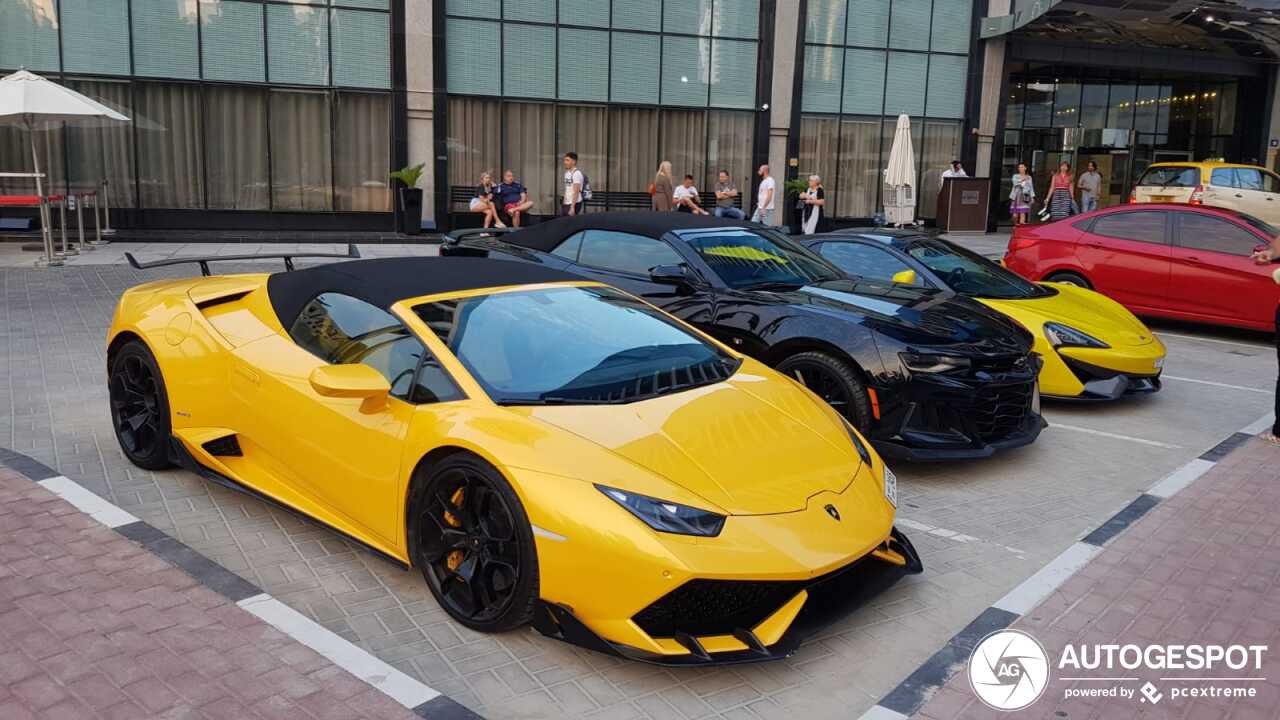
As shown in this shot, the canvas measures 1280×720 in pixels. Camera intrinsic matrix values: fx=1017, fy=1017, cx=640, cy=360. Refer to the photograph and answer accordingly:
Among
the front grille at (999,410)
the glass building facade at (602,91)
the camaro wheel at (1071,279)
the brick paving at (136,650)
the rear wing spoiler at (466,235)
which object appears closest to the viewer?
the brick paving at (136,650)

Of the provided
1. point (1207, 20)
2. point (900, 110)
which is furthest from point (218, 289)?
point (1207, 20)

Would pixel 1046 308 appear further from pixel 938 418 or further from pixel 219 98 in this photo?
pixel 219 98

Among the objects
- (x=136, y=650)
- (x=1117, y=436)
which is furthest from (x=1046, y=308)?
(x=136, y=650)

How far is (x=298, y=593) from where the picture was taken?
14.0 ft

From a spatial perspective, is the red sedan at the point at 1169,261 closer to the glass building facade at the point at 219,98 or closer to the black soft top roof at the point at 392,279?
the black soft top roof at the point at 392,279

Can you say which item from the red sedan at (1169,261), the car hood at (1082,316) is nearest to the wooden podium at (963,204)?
the red sedan at (1169,261)

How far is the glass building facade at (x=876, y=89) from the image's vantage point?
24109 millimetres

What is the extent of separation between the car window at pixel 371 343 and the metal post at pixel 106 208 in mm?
16222

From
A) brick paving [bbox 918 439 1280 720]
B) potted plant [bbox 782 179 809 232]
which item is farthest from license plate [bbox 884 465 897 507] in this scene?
potted plant [bbox 782 179 809 232]

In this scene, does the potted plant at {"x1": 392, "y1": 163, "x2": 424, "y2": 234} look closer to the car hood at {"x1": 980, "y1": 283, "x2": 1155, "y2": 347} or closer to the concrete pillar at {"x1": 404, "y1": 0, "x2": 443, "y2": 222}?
the concrete pillar at {"x1": 404, "y1": 0, "x2": 443, "y2": 222}

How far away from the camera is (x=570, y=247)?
7809 mm

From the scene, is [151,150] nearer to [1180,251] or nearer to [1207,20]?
[1180,251]

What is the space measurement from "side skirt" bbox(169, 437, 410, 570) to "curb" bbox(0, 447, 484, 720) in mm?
348

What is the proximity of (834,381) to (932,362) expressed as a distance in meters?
0.58
